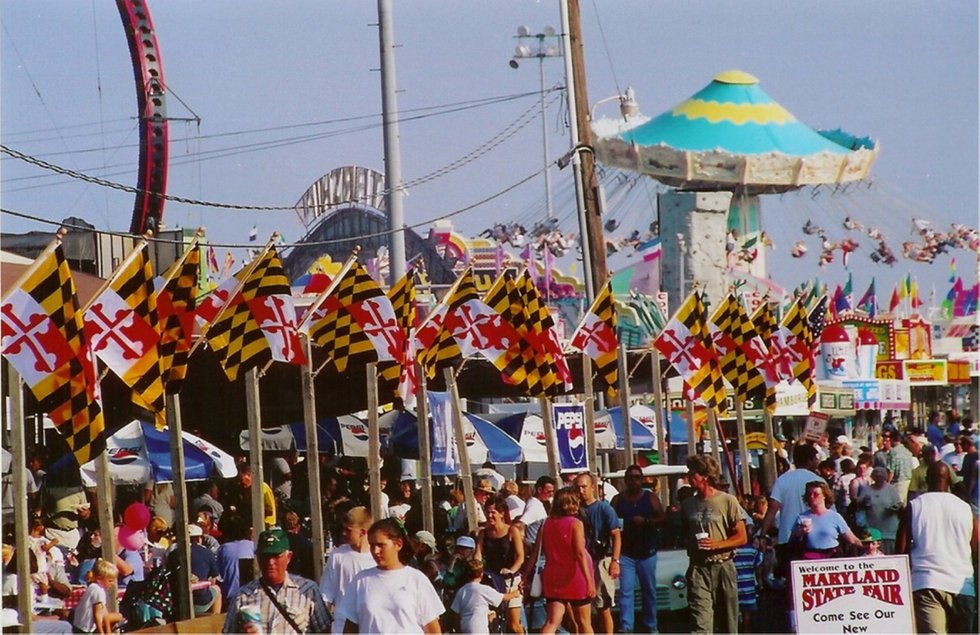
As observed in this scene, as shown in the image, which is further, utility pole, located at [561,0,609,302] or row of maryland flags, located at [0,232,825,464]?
utility pole, located at [561,0,609,302]

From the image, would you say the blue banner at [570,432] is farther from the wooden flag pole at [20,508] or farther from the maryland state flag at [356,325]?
the wooden flag pole at [20,508]

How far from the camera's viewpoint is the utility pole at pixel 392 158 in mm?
24547

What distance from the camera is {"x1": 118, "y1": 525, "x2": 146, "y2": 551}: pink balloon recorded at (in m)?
13.7

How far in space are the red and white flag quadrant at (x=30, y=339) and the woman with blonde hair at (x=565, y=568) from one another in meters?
3.65

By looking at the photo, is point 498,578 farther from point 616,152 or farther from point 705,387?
point 616,152

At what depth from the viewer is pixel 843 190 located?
92.5m

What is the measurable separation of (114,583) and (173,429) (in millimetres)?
2610

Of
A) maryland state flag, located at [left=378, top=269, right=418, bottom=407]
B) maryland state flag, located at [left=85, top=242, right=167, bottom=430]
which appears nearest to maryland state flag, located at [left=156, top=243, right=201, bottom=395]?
maryland state flag, located at [left=85, top=242, right=167, bottom=430]

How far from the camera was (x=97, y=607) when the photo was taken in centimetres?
1102

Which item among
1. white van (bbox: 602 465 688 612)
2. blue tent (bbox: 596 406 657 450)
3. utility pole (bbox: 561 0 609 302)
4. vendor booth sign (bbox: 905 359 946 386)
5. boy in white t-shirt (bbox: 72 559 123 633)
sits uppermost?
utility pole (bbox: 561 0 609 302)

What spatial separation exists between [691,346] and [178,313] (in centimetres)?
973

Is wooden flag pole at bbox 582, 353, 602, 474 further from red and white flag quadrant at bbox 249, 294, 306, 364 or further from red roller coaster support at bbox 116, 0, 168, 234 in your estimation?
red roller coaster support at bbox 116, 0, 168, 234

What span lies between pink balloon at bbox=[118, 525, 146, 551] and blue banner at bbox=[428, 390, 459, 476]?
647cm

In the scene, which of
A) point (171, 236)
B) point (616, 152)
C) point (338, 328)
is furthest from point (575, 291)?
point (338, 328)
